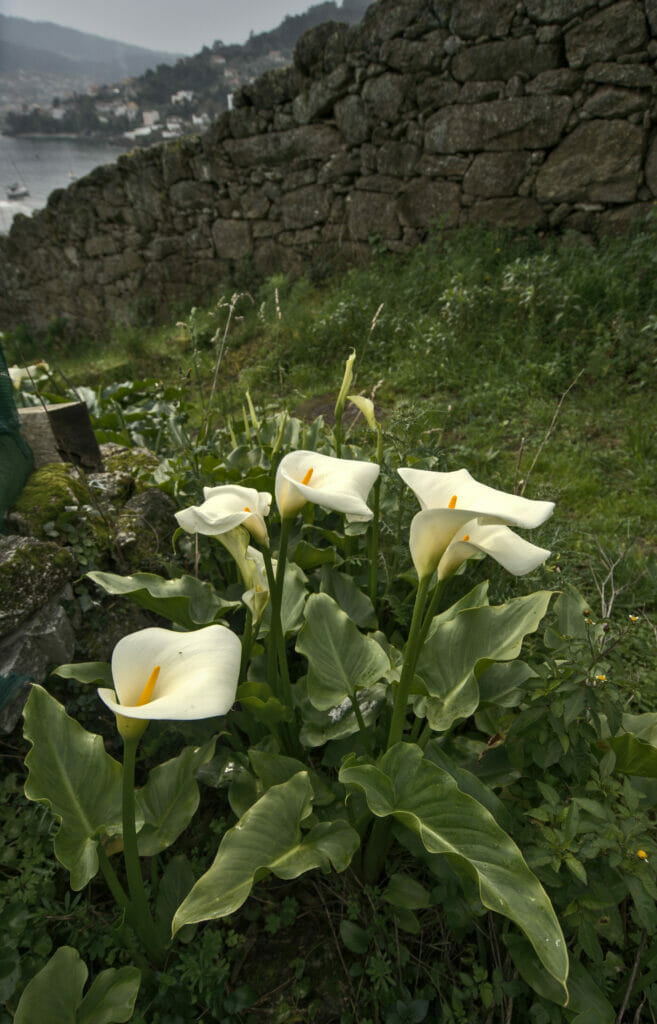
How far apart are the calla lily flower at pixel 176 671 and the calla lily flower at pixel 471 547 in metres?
0.33

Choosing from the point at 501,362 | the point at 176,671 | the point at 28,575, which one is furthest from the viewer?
the point at 501,362

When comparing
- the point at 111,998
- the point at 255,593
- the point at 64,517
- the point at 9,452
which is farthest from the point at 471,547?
the point at 9,452

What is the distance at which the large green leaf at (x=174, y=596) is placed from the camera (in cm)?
129

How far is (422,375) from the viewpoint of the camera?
3725mm

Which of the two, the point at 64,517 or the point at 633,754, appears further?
the point at 64,517

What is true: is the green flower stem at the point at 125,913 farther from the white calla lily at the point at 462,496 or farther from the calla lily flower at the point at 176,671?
the white calla lily at the point at 462,496

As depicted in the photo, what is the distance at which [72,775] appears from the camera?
43.9 inches

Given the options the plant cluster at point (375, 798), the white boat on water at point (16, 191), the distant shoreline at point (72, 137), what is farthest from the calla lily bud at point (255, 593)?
the distant shoreline at point (72, 137)

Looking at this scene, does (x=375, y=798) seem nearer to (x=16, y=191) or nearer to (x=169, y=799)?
(x=169, y=799)

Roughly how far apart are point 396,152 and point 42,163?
332 inches

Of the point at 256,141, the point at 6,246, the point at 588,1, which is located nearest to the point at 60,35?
the point at 6,246

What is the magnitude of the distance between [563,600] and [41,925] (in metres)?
1.38

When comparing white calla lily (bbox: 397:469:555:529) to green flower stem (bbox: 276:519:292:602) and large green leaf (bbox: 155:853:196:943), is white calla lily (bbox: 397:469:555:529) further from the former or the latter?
large green leaf (bbox: 155:853:196:943)

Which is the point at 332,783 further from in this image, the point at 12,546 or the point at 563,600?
the point at 12,546
